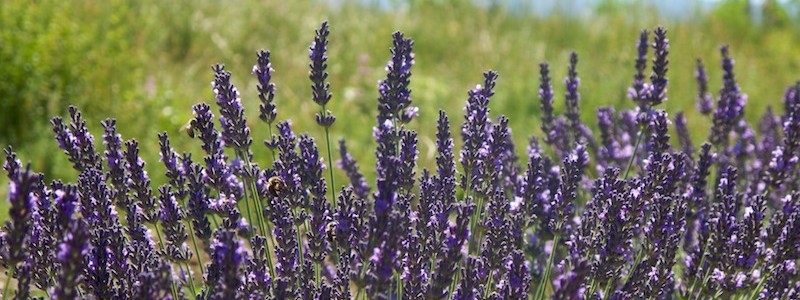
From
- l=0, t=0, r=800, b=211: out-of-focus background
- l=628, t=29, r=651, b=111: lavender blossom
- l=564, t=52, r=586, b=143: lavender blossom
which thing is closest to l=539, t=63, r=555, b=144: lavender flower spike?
l=564, t=52, r=586, b=143: lavender blossom

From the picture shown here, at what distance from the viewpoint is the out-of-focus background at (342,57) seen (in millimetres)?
5801

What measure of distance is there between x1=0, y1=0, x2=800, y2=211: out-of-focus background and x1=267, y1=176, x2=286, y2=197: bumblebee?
290 cm

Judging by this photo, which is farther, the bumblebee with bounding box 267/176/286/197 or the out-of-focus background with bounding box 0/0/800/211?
the out-of-focus background with bounding box 0/0/800/211

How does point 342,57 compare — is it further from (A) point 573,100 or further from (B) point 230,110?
(B) point 230,110

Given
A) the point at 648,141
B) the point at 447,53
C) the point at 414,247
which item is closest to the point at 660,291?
the point at 414,247

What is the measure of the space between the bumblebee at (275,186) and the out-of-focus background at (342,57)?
9.51ft

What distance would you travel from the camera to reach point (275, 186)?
2.28m

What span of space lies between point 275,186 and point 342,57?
7.23m

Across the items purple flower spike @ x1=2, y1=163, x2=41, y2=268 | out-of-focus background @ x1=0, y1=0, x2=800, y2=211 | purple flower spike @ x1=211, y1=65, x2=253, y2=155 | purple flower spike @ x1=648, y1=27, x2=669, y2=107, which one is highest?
out-of-focus background @ x1=0, y1=0, x2=800, y2=211

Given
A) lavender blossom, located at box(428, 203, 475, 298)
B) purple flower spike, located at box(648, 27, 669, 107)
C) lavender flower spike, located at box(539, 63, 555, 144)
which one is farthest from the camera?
lavender flower spike, located at box(539, 63, 555, 144)

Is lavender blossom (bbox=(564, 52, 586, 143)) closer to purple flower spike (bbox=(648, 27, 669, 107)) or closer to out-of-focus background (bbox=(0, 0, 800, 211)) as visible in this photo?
purple flower spike (bbox=(648, 27, 669, 107))

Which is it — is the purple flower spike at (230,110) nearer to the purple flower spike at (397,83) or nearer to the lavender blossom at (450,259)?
the purple flower spike at (397,83)

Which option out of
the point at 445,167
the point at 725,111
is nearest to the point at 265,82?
the point at 445,167

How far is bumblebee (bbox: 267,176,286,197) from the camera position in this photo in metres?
2.24
